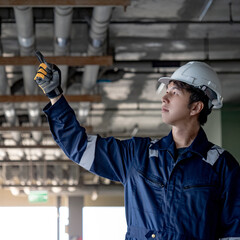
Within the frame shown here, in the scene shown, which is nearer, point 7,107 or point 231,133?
point 7,107

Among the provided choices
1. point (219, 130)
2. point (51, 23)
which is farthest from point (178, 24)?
point (219, 130)

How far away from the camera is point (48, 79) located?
100 inches

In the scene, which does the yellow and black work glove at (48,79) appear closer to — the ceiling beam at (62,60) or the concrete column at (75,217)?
the ceiling beam at (62,60)

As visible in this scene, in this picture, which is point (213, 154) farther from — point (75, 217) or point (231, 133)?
point (75, 217)

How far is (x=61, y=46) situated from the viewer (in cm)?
655

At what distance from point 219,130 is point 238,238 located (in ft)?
26.3

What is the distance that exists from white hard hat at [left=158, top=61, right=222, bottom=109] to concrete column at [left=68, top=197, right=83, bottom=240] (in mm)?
16358

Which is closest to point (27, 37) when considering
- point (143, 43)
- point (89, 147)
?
point (143, 43)

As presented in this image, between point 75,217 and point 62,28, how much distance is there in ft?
45.0

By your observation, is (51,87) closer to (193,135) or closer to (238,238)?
(193,135)

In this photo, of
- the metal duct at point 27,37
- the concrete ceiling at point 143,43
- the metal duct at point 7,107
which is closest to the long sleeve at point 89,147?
the concrete ceiling at point 143,43

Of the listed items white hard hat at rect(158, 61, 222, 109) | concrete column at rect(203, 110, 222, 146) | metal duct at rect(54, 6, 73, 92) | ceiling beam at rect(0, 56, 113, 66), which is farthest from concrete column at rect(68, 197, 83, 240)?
white hard hat at rect(158, 61, 222, 109)

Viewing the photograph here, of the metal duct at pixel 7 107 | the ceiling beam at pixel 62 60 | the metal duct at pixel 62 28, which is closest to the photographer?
the metal duct at pixel 62 28

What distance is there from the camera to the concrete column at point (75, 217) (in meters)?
19.0
